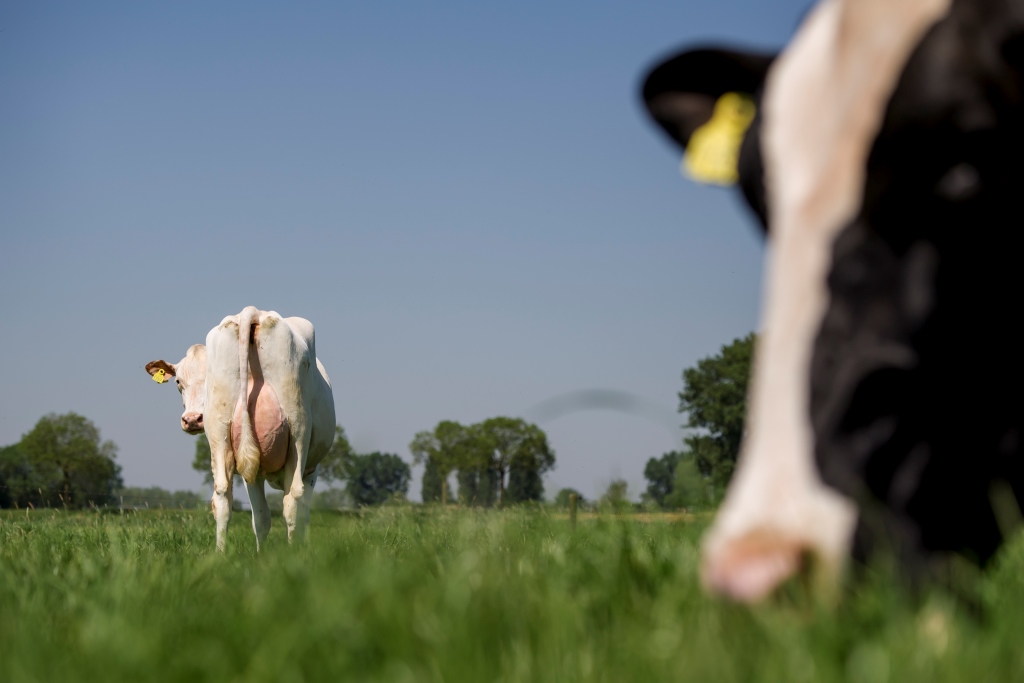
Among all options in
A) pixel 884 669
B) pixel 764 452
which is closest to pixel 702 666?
pixel 884 669

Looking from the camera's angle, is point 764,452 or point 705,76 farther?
point 705,76

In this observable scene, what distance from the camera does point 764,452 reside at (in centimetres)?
233

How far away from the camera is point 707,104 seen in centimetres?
359

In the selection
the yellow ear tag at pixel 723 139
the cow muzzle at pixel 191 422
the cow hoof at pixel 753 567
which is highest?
the yellow ear tag at pixel 723 139

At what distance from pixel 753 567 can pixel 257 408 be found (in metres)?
8.69

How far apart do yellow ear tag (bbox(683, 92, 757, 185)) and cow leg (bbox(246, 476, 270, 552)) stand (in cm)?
774

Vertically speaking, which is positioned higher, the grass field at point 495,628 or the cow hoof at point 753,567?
the cow hoof at point 753,567

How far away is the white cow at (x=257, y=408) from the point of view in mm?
10055

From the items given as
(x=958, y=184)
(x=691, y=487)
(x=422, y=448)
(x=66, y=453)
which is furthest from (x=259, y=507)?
(x=422, y=448)

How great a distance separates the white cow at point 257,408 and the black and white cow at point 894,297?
8.19 meters

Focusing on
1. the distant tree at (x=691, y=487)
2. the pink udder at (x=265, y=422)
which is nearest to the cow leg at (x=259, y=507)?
the pink udder at (x=265, y=422)

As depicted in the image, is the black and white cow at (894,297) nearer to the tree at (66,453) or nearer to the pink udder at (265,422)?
the pink udder at (265,422)

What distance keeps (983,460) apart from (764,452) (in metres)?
0.75

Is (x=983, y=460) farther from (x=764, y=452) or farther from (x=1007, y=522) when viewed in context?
(x=764, y=452)
